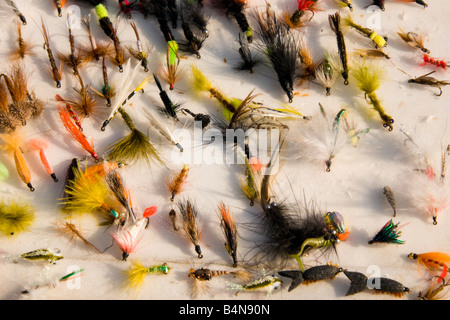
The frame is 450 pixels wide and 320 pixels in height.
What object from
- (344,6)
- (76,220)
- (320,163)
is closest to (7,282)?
(76,220)

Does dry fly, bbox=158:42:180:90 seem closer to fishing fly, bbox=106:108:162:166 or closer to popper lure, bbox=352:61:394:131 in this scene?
fishing fly, bbox=106:108:162:166

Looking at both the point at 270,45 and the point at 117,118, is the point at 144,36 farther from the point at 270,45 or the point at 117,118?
the point at 270,45

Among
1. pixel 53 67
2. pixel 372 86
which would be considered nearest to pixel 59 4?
pixel 53 67

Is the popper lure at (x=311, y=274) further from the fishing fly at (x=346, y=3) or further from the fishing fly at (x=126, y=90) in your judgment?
the fishing fly at (x=346, y=3)

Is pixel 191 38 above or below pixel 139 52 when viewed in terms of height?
above

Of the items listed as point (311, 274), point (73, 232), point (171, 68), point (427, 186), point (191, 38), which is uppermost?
point (191, 38)

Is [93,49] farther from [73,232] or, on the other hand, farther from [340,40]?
[340,40]

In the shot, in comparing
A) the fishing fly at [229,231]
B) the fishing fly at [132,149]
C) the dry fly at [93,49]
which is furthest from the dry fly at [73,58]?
the fishing fly at [229,231]
